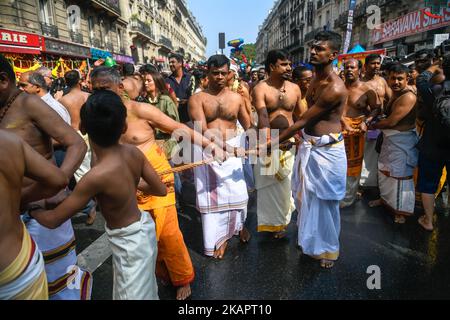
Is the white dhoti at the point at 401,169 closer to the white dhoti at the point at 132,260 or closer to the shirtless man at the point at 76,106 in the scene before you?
the white dhoti at the point at 132,260

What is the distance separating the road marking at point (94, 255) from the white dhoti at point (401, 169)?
3601 millimetres

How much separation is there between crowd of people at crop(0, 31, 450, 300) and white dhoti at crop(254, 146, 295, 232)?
0.02 metres

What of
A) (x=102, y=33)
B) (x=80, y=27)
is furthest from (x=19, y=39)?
(x=102, y=33)

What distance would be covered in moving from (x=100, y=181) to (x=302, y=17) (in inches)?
2270

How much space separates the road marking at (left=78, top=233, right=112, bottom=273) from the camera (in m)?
3.17

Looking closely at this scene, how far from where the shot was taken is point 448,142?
3.49m

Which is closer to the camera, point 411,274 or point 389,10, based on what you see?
point 411,274

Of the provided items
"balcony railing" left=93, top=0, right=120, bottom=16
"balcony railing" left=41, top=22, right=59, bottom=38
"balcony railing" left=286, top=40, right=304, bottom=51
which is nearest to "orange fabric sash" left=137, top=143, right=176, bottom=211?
"balcony railing" left=41, top=22, right=59, bottom=38

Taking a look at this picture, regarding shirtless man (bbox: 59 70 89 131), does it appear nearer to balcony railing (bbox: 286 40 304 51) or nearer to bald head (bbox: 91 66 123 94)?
bald head (bbox: 91 66 123 94)

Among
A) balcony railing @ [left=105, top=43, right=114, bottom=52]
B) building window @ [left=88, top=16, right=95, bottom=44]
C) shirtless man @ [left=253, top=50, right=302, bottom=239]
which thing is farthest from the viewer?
balcony railing @ [left=105, top=43, right=114, bottom=52]
